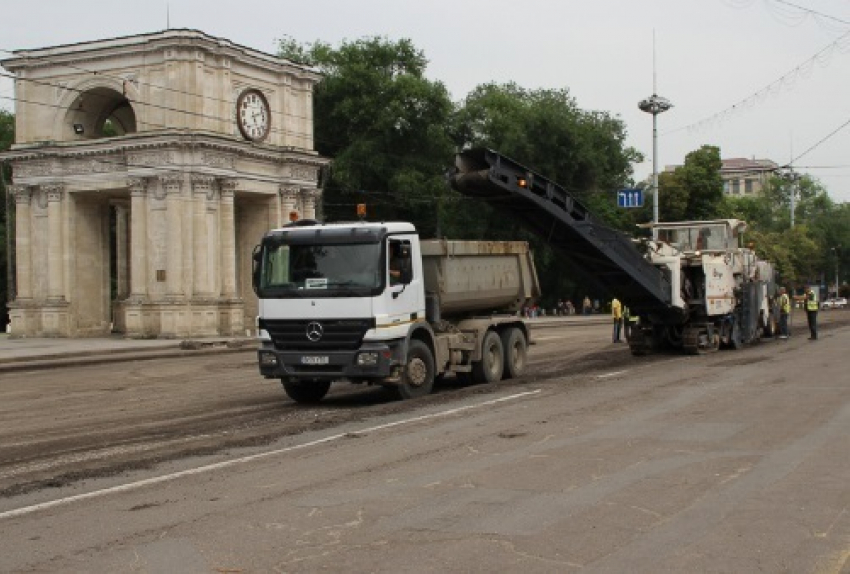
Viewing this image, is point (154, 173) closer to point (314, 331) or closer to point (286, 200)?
point (286, 200)

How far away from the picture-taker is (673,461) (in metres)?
10.2

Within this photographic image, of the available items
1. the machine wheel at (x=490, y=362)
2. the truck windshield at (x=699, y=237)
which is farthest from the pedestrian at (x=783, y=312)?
the machine wheel at (x=490, y=362)

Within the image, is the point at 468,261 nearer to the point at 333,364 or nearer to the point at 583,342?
the point at 333,364

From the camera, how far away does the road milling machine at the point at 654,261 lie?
20.0 m

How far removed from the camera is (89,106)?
1866 inches

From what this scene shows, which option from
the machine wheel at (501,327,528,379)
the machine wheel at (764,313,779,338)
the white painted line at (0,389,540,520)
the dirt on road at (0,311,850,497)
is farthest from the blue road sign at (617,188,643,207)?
the white painted line at (0,389,540,520)

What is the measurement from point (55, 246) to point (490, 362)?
32835 millimetres

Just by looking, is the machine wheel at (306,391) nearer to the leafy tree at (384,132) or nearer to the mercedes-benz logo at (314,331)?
the mercedes-benz logo at (314,331)

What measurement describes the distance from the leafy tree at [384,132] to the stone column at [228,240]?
20.0 metres

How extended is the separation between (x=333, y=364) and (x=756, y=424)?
6410mm

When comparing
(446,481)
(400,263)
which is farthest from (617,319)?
(446,481)

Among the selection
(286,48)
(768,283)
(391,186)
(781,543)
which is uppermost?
(286,48)

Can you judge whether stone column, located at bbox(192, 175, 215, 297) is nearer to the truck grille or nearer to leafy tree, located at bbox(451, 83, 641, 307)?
leafy tree, located at bbox(451, 83, 641, 307)

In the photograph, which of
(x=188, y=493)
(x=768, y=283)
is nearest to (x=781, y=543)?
(x=188, y=493)
